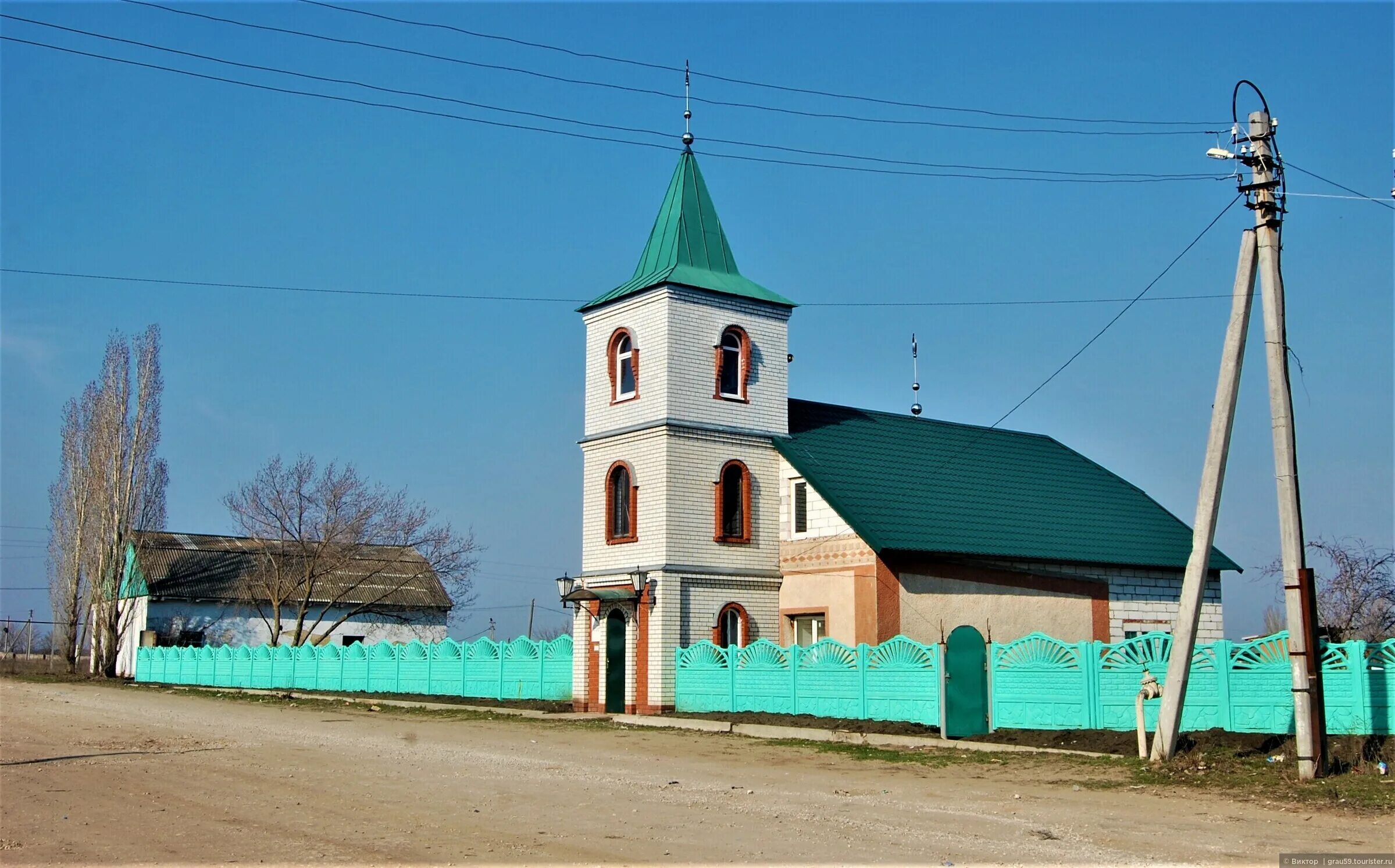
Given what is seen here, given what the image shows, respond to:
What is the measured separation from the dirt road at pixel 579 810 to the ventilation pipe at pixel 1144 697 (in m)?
0.94

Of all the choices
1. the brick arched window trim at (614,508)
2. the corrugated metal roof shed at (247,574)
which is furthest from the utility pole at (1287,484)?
the corrugated metal roof shed at (247,574)

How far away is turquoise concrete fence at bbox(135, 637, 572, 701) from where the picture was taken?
28.7 meters

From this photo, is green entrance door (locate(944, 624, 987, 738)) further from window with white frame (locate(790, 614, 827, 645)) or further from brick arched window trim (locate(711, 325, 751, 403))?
brick arched window trim (locate(711, 325, 751, 403))

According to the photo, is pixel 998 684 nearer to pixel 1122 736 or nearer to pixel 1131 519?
pixel 1122 736

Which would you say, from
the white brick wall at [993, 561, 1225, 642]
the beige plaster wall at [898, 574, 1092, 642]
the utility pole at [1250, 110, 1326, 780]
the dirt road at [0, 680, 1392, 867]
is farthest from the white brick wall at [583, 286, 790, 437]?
the utility pole at [1250, 110, 1326, 780]

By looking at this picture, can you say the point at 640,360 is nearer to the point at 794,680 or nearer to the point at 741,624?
the point at 741,624

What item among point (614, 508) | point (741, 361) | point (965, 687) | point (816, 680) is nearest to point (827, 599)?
point (816, 680)

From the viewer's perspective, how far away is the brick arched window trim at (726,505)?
26422 mm

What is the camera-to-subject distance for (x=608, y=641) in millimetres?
26406

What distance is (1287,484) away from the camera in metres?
14.7

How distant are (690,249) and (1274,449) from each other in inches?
589

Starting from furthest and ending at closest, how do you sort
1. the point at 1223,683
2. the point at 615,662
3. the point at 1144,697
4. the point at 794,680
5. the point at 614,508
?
the point at 614,508 → the point at 615,662 → the point at 794,680 → the point at 1223,683 → the point at 1144,697

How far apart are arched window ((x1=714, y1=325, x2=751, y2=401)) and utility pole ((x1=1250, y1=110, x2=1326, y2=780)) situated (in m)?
13.3

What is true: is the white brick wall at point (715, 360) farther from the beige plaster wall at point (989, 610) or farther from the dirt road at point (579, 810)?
the dirt road at point (579, 810)
